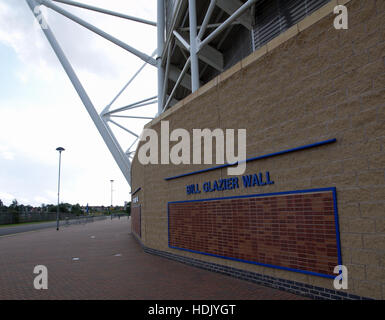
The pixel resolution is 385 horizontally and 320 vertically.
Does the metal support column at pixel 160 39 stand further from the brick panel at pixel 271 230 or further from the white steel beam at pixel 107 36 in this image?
the brick panel at pixel 271 230

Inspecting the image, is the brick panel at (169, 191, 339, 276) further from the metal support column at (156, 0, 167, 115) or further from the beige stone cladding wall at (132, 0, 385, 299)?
the metal support column at (156, 0, 167, 115)

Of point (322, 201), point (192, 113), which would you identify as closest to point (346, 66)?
point (322, 201)

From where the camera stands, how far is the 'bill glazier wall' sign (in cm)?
718

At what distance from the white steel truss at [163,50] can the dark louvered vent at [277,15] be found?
865mm

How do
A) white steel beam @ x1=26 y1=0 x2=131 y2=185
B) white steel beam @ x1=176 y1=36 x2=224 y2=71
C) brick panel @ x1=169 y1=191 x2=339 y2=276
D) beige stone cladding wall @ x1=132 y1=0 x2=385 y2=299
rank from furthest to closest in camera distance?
white steel beam @ x1=26 y1=0 x2=131 y2=185 < white steel beam @ x1=176 y1=36 x2=224 y2=71 < brick panel @ x1=169 y1=191 x2=339 y2=276 < beige stone cladding wall @ x1=132 y1=0 x2=385 y2=299

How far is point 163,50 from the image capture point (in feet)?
64.9

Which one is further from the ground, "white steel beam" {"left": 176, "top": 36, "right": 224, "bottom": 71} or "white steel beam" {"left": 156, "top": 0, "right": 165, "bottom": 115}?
"white steel beam" {"left": 156, "top": 0, "right": 165, "bottom": 115}

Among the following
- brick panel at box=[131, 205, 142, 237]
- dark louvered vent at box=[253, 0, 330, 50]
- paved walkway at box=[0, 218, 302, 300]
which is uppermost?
dark louvered vent at box=[253, 0, 330, 50]

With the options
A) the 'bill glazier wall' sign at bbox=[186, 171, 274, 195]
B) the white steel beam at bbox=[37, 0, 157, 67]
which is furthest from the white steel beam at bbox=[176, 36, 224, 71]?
the 'bill glazier wall' sign at bbox=[186, 171, 274, 195]

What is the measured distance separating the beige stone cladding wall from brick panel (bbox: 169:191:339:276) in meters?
0.24

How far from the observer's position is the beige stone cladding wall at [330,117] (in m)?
4.98

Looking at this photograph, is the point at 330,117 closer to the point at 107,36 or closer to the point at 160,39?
the point at 160,39
